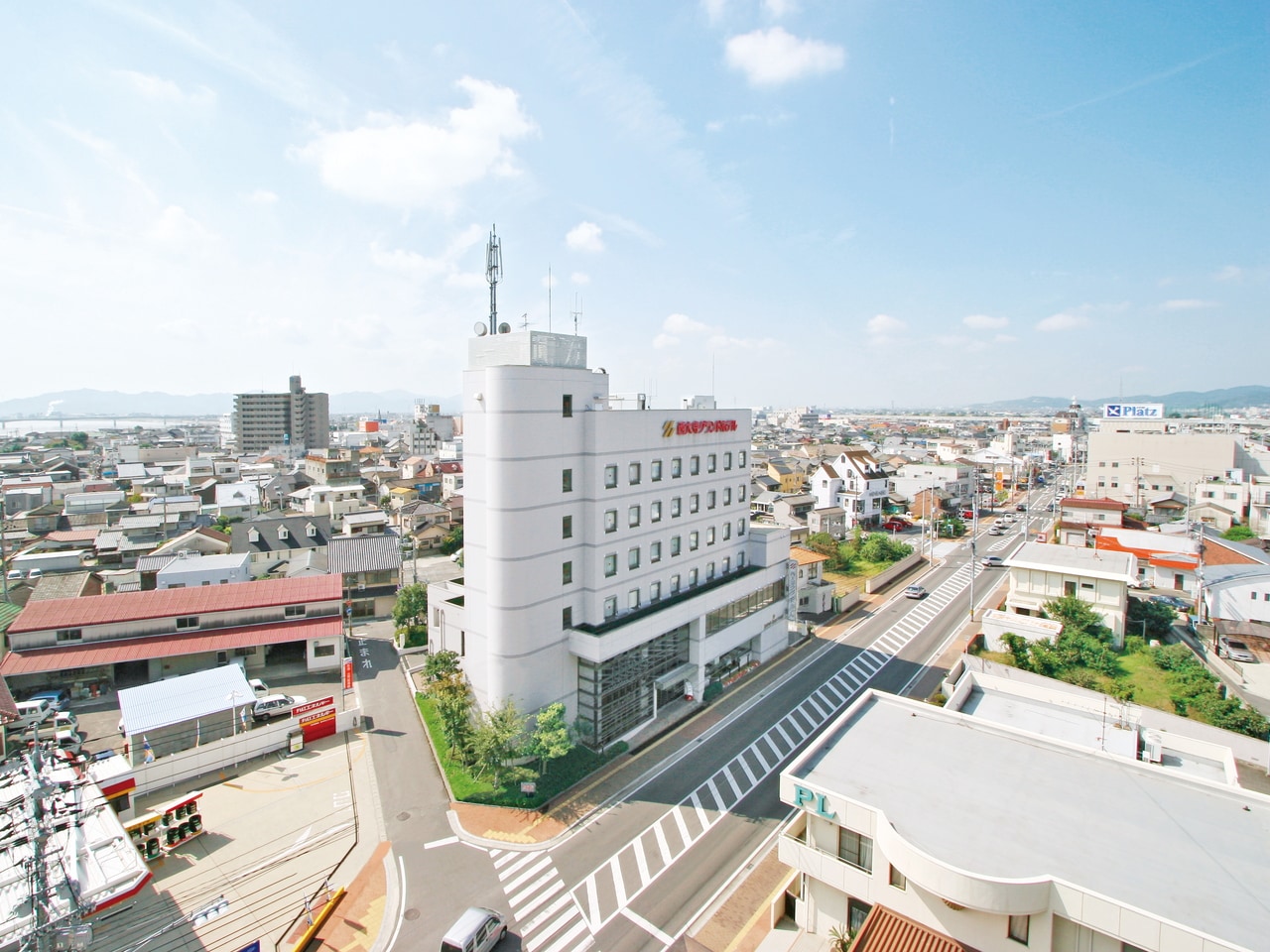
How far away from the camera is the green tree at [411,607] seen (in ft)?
150

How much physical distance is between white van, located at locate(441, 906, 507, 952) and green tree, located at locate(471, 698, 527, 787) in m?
7.52

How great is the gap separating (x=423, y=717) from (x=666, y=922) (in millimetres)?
18442

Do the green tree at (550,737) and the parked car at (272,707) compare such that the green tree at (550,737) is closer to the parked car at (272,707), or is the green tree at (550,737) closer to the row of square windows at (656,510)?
the row of square windows at (656,510)

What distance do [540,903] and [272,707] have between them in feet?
70.2

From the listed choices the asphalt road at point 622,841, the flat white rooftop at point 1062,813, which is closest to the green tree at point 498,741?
the asphalt road at point 622,841

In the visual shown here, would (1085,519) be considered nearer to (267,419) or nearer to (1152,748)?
(1152,748)

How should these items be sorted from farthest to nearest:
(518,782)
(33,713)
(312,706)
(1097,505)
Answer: (1097,505) → (33,713) → (312,706) → (518,782)

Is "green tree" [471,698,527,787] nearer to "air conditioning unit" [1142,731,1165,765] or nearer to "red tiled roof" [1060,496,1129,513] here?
"air conditioning unit" [1142,731,1165,765]

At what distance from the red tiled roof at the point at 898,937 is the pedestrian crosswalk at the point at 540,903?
341 inches

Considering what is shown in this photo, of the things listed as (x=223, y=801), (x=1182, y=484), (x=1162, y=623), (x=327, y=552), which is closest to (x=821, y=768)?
(x=223, y=801)

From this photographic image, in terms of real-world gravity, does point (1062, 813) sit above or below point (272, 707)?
above

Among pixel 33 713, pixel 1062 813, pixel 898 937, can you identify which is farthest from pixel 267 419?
pixel 1062 813

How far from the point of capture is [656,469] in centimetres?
3603

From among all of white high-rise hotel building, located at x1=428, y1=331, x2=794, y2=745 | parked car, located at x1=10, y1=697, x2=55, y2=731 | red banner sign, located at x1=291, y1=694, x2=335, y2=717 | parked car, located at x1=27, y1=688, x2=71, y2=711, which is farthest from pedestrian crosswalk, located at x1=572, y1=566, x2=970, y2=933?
parked car, located at x1=27, y1=688, x2=71, y2=711
